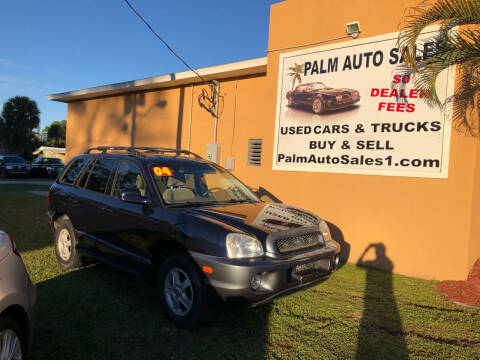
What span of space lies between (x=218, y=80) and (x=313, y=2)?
397 centimetres

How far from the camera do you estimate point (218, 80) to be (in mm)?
10422

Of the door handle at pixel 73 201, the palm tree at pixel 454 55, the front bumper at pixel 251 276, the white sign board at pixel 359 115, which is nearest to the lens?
the front bumper at pixel 251 276

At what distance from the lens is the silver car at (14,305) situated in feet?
7.48

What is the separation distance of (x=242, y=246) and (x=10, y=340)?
6.03ft

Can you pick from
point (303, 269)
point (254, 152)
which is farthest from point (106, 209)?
point (254, 152)

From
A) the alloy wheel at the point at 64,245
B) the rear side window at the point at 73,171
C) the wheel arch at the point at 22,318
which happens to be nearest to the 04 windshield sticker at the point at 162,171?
the rear side window at the point at 73,171

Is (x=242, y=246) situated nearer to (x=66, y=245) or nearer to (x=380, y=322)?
(x=380, y=322)

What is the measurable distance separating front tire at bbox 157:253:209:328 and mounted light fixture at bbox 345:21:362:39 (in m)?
5.15

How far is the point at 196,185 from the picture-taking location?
4547 mm

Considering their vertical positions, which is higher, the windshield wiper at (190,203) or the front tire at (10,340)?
the windshield wiper at (190,203)

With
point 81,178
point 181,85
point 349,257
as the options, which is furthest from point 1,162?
point 349,257

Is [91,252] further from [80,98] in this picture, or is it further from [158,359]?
[80,98]

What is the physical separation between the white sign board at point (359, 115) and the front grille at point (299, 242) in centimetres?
276

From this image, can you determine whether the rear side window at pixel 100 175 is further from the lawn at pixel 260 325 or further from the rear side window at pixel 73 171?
the lawn at pixel 260 325
